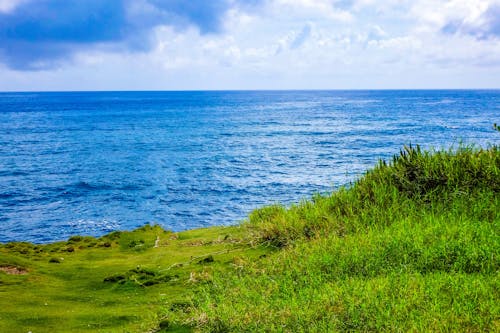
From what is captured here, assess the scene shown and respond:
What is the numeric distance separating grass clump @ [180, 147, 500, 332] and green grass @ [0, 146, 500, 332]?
0.07 ft

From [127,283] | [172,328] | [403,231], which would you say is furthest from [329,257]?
[127,283]

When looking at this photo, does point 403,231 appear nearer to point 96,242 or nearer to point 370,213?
point 370,213

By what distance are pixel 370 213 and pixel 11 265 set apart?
21.5ft

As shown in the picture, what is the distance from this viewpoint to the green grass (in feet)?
17.6

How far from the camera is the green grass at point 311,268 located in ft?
17.6

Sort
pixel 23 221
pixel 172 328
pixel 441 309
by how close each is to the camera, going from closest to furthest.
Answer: pixel 441 309
pixel 172 328
pixel 23 221

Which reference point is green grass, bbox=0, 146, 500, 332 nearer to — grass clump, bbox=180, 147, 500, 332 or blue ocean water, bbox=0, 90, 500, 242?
grass clump, bbox=180, 147, 500, 332

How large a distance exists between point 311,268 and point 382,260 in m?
1.03

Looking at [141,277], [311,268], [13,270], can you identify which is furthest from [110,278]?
[311,268]

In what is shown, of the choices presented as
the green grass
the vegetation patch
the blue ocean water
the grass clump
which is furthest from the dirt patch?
the blue ocean water

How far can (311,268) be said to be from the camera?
22.6 ft

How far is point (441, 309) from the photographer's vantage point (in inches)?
202

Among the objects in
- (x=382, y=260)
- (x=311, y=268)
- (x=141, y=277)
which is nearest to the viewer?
(x=382, y=260)

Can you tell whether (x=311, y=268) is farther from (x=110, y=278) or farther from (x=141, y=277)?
(x=110, y=278)
